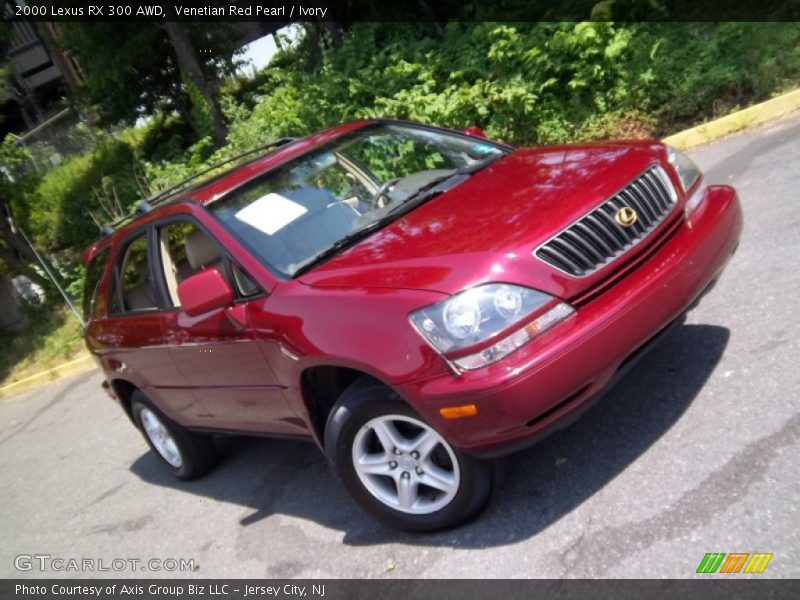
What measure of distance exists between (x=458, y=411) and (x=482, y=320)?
0.36 m

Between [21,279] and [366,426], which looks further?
[21,279]

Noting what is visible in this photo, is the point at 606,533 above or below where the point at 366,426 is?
below

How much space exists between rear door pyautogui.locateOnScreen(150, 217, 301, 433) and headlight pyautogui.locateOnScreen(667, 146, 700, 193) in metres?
2.16

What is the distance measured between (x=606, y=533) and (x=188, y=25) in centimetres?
1372

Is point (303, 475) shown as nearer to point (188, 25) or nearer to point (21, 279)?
point (21, 279)

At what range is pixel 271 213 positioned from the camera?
3.75 meters

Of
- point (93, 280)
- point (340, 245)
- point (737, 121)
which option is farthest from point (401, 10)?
point (340, 245)

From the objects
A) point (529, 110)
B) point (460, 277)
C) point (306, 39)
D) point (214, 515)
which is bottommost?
point (214, 515)

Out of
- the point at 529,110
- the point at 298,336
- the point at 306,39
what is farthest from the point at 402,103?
the point at 298,336

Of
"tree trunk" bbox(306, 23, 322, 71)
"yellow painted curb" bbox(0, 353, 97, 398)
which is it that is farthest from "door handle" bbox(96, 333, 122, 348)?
"tree trunk" bbox(306, 23, 322, 71)

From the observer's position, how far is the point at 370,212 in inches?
148

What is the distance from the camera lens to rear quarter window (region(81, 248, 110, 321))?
5055 mm

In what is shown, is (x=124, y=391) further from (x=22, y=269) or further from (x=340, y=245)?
(x=22, y=269)

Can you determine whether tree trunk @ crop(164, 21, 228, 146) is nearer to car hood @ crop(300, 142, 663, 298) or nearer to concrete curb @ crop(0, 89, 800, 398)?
concrete curb @ crop(0, 89, 800, 398)
